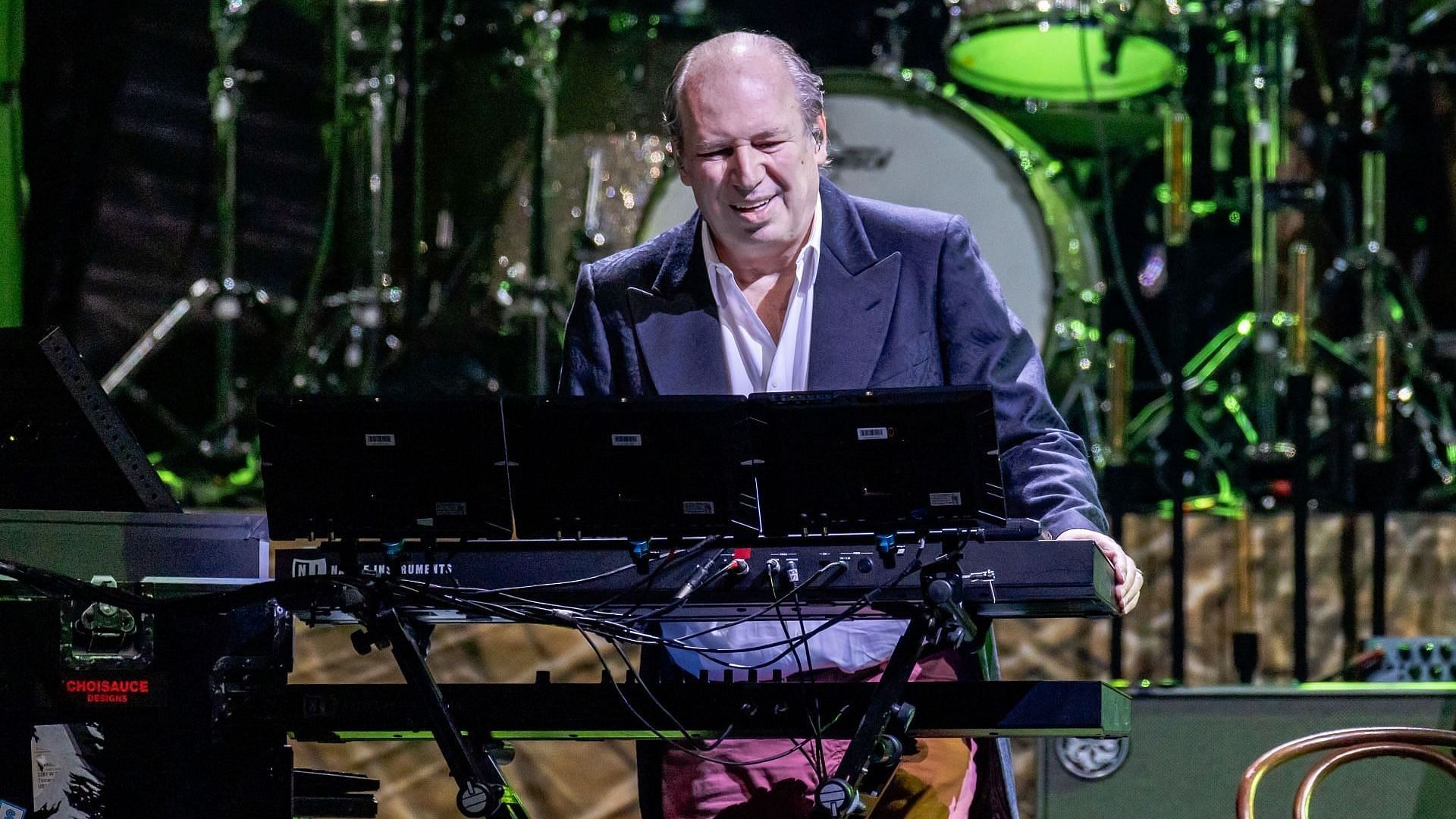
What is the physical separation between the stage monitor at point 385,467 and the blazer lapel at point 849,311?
68 cm

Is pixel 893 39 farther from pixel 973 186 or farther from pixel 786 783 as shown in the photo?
pixel 786 783

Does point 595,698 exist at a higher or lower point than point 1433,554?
higher

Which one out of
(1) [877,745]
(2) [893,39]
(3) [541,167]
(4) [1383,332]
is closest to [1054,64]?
(2) [893,39]

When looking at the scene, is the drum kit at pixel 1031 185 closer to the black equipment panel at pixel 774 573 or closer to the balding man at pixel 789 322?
the balding man at pixel 789 322

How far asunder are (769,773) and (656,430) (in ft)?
2.18

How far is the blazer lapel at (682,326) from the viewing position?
2469mm

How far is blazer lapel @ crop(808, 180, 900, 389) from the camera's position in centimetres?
242

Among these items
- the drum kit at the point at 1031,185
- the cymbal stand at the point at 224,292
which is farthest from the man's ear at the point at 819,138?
the cymbal stand at the point at 224,292

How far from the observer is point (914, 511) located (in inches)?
71.6

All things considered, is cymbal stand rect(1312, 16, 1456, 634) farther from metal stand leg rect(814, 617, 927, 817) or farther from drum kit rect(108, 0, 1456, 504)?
metal stand leg rect(814, 617, 927, 817)

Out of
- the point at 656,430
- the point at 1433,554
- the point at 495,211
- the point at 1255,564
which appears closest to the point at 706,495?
the point at 656,430

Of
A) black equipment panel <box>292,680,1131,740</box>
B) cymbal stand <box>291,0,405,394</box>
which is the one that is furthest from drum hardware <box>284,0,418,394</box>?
black equipment panel <box>292,680,1131,740</box>

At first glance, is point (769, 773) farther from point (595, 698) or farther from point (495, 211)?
point (495, 211)

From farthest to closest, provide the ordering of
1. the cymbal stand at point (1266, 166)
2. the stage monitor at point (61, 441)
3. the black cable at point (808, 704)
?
the cymbal stand at point (1266, 166)
the stage monitor at point (61, 441)
the black cable at point (808, 704)
